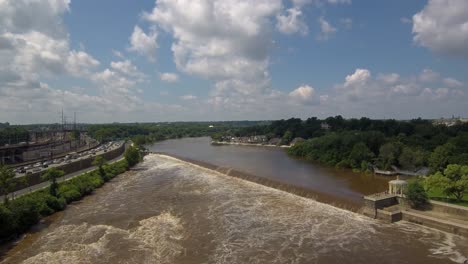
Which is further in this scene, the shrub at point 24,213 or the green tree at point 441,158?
the green tree at point 441,158

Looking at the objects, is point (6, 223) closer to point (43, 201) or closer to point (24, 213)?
point (24, 213)

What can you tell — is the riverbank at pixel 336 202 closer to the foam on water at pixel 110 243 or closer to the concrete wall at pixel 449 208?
the concrete wall at pixel 449 208

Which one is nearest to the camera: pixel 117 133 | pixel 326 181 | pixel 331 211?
pixel 331 211

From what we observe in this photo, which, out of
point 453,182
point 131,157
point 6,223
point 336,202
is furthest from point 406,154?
point 6,223

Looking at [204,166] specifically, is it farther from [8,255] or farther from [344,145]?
[8,255]

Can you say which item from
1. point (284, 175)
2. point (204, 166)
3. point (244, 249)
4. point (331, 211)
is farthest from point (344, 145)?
point (244, 249)

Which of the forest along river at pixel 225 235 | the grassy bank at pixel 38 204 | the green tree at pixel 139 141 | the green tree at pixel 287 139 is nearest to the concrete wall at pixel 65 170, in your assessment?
the grassy bank at pixel 38 204
